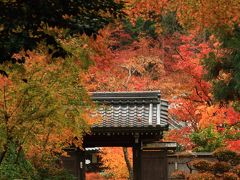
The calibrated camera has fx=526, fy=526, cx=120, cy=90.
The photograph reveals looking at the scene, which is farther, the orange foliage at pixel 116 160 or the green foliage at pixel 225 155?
the orange foliage at pixel 116 160

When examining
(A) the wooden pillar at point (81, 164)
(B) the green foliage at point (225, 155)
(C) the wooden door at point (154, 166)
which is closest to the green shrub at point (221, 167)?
(B) the green foliage at point (225, 155)

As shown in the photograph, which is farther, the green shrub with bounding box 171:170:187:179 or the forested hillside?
the green shrub with bounding box 171:170:187:179

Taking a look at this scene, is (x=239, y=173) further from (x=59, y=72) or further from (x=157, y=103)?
(x=59, y=72)

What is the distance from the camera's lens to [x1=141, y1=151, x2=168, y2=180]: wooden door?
17.1m

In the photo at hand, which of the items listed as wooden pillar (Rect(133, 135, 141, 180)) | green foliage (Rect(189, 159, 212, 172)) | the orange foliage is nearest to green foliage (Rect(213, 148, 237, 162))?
green foliage (Rect(189, 159, 212, 172))

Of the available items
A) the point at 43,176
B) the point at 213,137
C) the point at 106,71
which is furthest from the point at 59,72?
the point at 106,71

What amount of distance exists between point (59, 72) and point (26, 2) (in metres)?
4.43

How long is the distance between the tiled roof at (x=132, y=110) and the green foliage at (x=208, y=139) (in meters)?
3.29

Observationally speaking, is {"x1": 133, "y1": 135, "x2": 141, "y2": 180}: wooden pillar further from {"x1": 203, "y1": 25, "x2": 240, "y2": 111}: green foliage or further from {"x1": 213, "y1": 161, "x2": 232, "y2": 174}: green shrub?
{"x1": 203, "y1": 25, "x2": 240, "y2": 111}: green foliage

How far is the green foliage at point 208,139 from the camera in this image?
2102 centimetres

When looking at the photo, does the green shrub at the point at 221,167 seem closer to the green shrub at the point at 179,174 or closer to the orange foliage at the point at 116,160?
the green shrub at the point at 179,174

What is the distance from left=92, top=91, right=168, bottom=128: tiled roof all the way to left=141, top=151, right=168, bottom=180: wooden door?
1.22m

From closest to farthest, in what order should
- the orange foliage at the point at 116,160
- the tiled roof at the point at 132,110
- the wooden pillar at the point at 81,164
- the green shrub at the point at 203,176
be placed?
1. the green shrub at the point at 203,176
2. the tiled roof at the point at 132,110
3. the wooden pillar at the point at 81,164
4. the orange foliage at the point at 116,160

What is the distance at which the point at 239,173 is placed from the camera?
16.3 m
